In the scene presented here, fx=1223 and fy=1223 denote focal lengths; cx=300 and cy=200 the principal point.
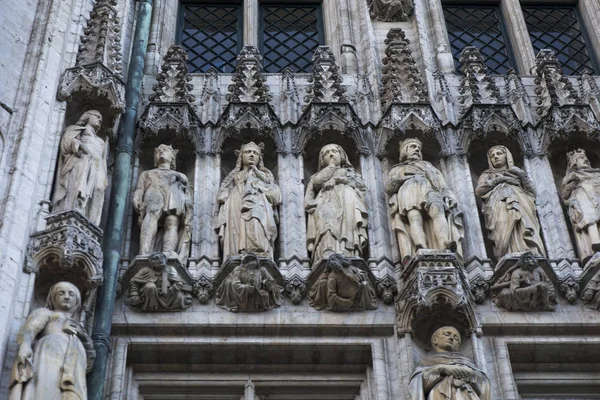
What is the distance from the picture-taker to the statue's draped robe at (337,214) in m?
14.3

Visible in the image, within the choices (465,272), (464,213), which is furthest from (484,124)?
(465,272)

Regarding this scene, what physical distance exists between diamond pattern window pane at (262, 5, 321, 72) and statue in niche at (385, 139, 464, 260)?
3698 millimetres

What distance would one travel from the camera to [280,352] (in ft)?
44.5

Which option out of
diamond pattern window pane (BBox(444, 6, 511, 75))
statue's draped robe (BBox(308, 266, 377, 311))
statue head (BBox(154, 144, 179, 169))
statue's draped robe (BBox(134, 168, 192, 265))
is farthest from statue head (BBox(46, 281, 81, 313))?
diamond pattern window pane (BBox(444, 6, 511, 75))

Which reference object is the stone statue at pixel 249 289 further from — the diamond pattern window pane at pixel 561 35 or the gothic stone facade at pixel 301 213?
the diamond pattern window pane at pixel 561 35

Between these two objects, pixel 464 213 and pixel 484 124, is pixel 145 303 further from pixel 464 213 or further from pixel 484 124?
pixel 484 124

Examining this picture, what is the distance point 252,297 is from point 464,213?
119 inches

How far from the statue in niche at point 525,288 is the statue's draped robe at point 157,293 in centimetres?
355

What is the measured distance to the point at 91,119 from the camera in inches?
593

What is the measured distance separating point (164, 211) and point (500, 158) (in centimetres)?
437

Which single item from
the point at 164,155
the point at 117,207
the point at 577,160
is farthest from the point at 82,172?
the point at 577,160

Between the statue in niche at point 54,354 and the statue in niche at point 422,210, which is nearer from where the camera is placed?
the statue in niche at point 54,354

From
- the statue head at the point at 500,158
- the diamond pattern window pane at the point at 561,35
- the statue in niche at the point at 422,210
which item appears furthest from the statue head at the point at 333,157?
the diamond pattern window pane at the point at 561,35

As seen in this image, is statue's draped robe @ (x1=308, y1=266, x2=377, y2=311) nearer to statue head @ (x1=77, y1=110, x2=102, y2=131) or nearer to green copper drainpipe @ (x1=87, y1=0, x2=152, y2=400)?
green copper drainpipe @ (x1=87, y1=0, x2=152, y2=400)
